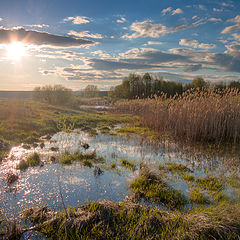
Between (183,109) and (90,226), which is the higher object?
(183,109)

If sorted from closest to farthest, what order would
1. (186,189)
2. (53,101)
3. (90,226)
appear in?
(90,226) < (186,189) < (53,101)

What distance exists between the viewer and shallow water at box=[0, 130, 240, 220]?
4.66m

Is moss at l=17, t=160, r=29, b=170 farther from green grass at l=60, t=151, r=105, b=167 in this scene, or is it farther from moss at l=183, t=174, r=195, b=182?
moss at l=183, t=174, r=195, b=182

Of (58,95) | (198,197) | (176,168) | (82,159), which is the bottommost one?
(82,159)

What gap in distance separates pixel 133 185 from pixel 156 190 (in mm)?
677

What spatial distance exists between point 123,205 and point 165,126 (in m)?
9.12

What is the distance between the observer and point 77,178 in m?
5.93

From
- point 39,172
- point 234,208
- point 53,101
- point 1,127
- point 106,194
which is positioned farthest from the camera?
point 53,101

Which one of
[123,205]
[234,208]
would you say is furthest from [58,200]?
[234,208]

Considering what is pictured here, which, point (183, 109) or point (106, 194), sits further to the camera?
point (183, 109)

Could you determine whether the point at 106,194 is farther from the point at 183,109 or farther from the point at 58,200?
the point at 183,109

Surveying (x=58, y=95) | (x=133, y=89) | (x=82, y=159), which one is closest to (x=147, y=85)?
(x=133, y=89)

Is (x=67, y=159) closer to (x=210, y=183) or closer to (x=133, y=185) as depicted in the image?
(x=133, y=185)

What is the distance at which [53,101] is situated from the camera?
3900 cm
